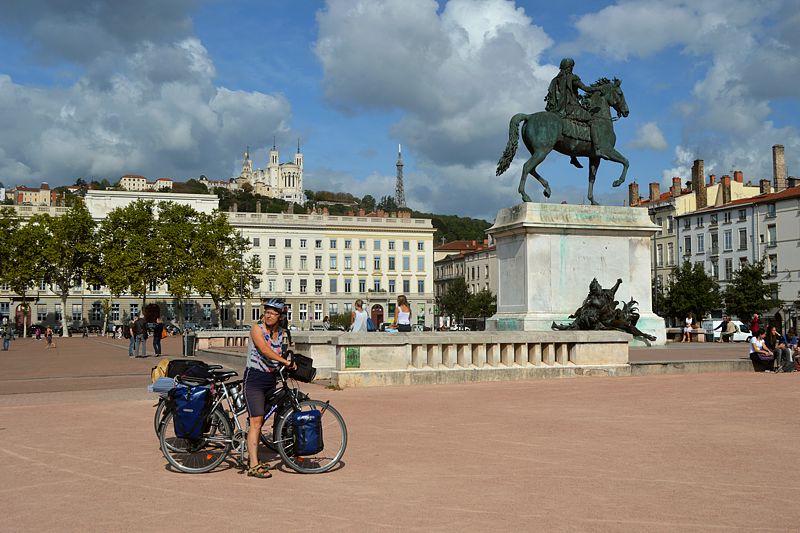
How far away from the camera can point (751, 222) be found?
8338 cm

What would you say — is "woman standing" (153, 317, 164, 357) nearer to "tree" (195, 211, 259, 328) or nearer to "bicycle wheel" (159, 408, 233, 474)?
"bicycle wheel" (159, 408, 233, 474)

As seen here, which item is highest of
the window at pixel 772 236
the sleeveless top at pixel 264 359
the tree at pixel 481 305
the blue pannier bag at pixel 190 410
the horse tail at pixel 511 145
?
the window at pixel 772 236

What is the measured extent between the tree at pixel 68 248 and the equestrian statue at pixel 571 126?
75.2 metres

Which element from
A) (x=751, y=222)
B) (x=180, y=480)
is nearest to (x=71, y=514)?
(x=180, y=480)

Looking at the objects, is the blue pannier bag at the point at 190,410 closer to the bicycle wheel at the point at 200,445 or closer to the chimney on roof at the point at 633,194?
the bicycle wheel at the point at 200,445

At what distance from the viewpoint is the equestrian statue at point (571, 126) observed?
2458cm

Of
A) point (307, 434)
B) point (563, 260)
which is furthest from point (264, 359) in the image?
point (563, 260)

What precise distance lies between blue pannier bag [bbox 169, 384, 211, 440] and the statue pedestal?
15.8 m

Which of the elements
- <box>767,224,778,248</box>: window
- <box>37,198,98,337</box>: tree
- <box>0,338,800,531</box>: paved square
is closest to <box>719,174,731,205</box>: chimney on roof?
<box>767,224,778,248</box>: window

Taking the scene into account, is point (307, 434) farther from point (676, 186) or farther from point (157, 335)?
point (676, 186)

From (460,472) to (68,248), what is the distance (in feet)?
295

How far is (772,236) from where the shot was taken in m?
80.9

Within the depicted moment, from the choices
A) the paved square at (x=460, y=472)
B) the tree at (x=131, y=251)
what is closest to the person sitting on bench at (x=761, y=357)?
the paved square at (x=460, y=472)

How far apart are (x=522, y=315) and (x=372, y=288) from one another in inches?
3936
